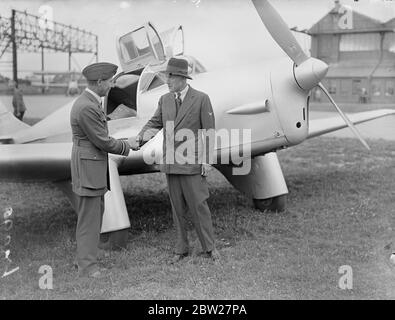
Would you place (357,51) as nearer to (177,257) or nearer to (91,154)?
(177,257)

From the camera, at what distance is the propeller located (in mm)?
4723

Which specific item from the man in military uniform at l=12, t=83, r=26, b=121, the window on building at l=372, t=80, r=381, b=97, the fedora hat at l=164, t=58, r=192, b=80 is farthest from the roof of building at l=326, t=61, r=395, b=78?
the man in military uniform at l=12, t=83, r=26, b=121

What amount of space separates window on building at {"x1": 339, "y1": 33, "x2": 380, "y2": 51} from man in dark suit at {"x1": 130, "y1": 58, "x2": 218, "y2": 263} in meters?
2.03

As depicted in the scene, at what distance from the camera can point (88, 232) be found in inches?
164

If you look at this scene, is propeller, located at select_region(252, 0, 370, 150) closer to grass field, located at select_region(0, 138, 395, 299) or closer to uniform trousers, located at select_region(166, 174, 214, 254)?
grass field, located at select_region(0, 138, 395, 299)

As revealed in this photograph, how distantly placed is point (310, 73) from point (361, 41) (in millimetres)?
988

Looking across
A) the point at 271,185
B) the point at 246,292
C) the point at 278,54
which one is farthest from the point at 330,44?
the point at 246,292

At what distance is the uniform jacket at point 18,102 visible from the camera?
17.6 feet

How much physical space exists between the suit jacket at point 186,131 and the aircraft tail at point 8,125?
299 centimetres

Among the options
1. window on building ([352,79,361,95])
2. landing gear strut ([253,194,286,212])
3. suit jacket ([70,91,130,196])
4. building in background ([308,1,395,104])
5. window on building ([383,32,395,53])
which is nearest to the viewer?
suit jacket ([70,91,130,196])

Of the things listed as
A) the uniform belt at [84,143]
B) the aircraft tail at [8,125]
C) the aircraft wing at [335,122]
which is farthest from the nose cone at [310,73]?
the aircraft tail at [8,125]

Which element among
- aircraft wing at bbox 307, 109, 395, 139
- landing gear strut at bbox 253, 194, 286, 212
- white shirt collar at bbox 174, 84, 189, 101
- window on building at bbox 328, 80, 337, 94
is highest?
white shirt collar at bbox 174, 84, 189, 101

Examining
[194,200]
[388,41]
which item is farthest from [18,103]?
[388,41]

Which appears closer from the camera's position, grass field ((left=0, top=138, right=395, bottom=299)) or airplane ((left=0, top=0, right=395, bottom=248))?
grass field ((left=0, top=138, right=395, bottom=299))
